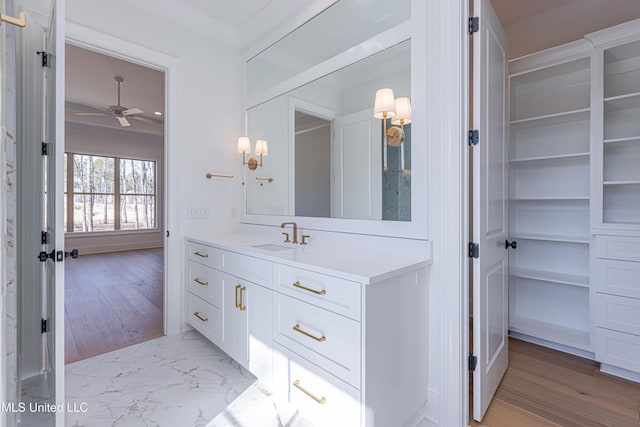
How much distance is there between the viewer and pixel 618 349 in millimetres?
1985

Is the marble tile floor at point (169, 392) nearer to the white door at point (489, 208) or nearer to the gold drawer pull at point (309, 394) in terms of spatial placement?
the gold drawer pull at point (309, 394)

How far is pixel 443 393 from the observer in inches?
61.1

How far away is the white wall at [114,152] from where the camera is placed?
21.4 feet

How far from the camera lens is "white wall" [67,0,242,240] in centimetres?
245

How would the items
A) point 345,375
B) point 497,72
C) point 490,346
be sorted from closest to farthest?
point 345,375
point 490,346
point 497,72

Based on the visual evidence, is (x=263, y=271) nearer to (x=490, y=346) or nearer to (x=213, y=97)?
(x=490, y=346)

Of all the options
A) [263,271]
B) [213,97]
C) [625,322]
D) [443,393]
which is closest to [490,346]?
[443,393]

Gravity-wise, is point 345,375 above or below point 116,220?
below

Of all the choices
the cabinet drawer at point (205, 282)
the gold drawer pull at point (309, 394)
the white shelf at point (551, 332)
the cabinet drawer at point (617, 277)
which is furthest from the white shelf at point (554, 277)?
the cabinet drawer at point (205, 282)

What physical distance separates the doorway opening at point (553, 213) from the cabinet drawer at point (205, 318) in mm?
1748

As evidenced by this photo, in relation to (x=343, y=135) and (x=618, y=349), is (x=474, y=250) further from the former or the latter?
(x=618, y=349)

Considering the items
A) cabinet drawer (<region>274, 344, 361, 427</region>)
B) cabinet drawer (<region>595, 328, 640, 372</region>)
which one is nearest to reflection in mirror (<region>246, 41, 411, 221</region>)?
cabinet drawer (<region>274, 344, 361, 427</region>)

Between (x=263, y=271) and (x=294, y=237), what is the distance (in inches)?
22.5

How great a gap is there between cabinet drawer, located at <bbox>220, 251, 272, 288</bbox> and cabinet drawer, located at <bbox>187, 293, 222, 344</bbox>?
38cm
